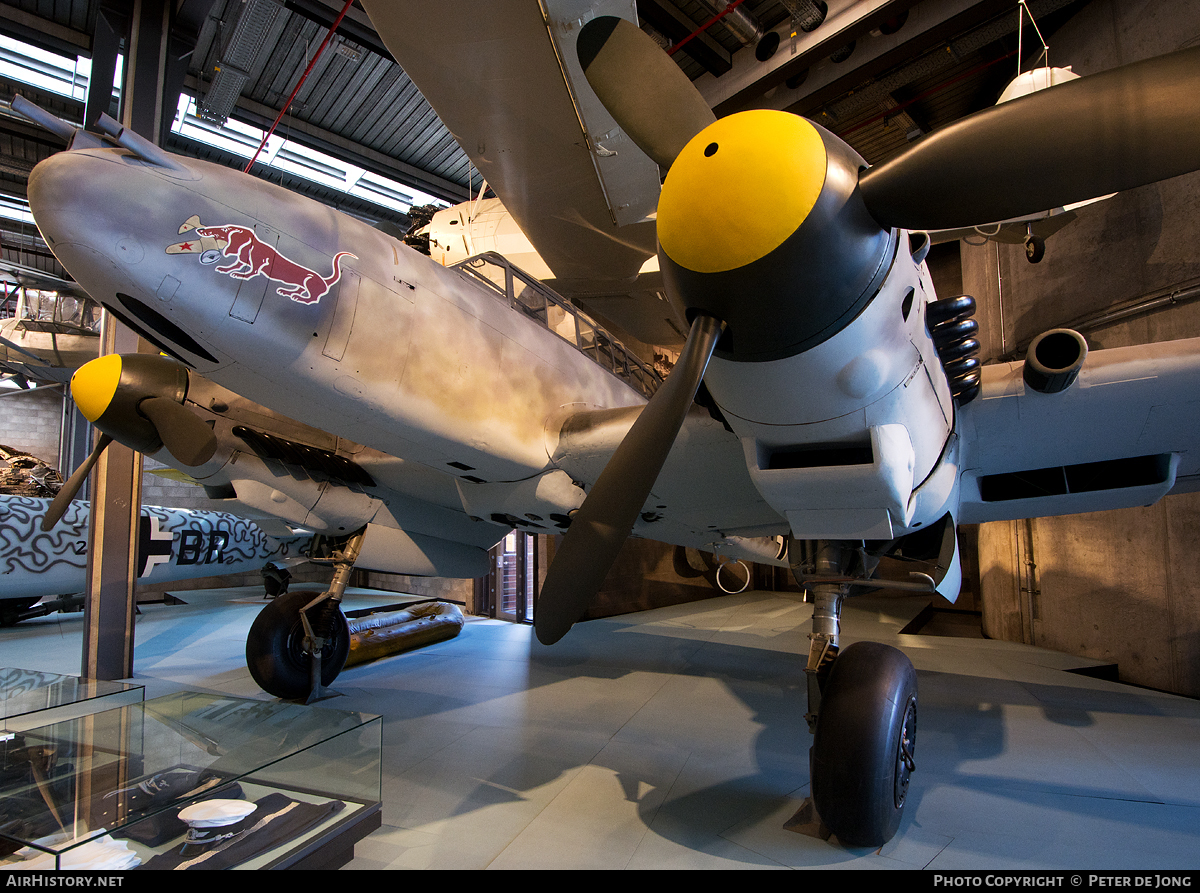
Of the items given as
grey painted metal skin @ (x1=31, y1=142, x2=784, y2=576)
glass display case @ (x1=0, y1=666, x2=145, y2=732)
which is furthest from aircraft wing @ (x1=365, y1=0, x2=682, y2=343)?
glass display case @ (x1=0, y1=666, x2=145, y2=732)

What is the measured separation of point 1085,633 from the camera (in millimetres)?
6348

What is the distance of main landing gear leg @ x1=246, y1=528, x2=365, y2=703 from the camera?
15.2ft

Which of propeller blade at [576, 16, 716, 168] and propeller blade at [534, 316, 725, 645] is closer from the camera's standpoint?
propeller blade at [534, 316, 725, 645]

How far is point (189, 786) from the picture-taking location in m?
1.96

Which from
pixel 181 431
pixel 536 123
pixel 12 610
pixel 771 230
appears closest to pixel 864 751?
pixel 771 230

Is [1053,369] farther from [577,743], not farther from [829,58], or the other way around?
[829,58]

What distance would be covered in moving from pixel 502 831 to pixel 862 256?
272cm

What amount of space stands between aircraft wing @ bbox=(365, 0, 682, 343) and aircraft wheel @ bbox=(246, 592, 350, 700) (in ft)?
13.6

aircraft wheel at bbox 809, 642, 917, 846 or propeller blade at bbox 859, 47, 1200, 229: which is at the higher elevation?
propeller blade at bbox 859, 47, 1200, 229

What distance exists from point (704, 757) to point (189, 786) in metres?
2.69

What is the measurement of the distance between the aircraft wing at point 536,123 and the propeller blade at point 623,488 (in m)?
3.13

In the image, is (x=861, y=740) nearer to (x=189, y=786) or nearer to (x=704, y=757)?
(x=704, y=757)

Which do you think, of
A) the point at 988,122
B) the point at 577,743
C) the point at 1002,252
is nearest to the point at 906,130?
the point at 1002,252

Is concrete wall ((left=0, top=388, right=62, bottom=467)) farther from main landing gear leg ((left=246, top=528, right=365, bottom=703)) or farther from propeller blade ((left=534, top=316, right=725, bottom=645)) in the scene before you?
propeller blade ((left=534, top=316, right=725, bottom=645))
